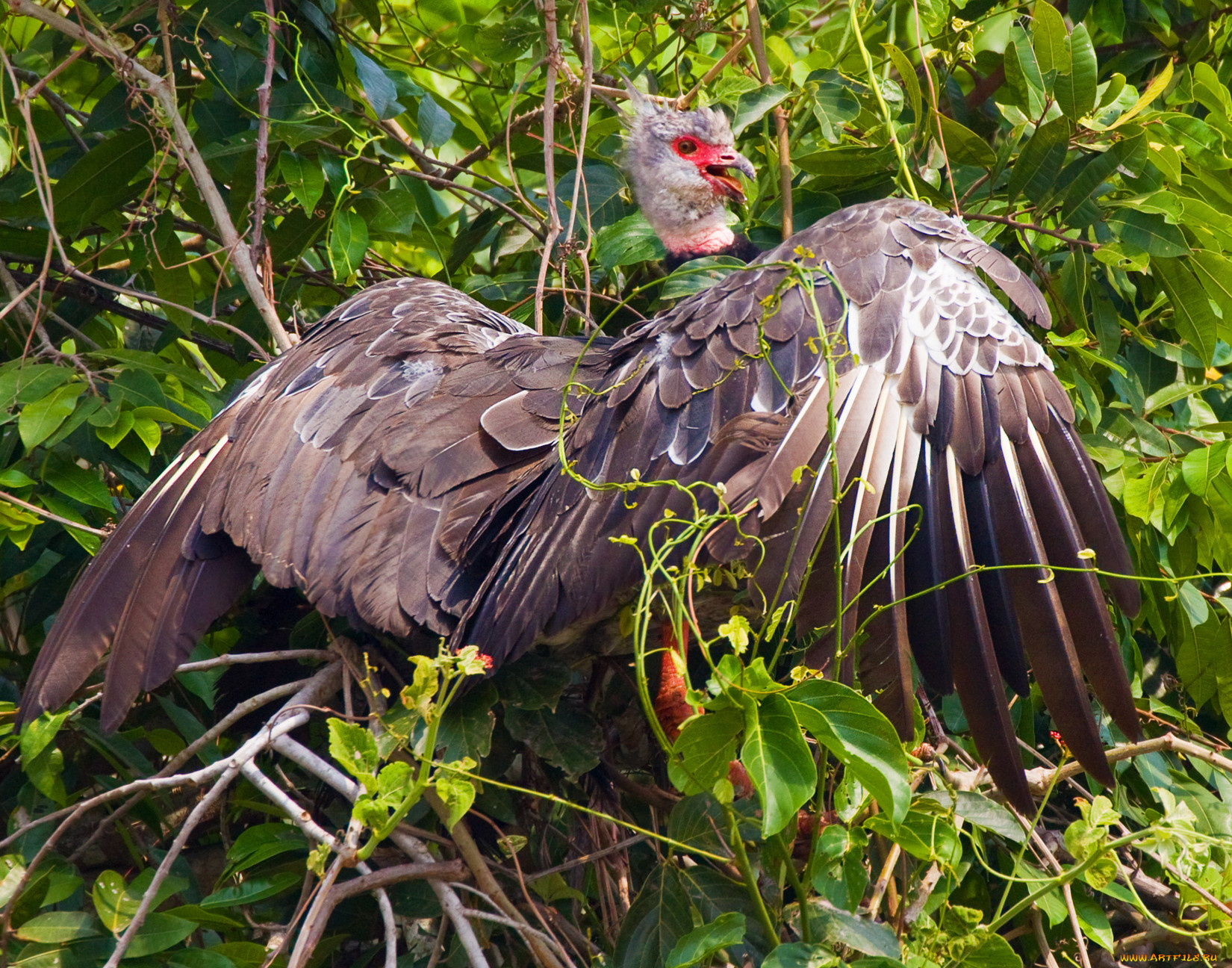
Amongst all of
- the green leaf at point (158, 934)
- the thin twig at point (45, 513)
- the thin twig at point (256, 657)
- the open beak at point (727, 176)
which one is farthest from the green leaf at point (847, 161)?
the green leaf at point (158, 934)

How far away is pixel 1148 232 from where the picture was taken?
7.77 ft

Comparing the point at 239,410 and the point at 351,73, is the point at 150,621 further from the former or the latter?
the point at 351,73

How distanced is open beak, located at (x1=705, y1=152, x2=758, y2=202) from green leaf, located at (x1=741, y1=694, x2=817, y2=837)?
220 cm

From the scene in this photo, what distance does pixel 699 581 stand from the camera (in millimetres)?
1711

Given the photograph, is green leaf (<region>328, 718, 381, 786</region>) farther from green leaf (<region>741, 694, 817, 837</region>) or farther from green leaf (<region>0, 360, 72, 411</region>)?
green leaf (<region>0, 360, 72, 411</region>)

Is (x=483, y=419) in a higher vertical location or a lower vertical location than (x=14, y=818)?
higher

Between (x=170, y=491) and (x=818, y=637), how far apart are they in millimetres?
1440

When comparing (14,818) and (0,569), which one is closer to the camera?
(14,818)

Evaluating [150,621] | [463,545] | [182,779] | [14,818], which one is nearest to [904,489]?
[463,545]

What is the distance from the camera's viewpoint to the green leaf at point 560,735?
2064mm

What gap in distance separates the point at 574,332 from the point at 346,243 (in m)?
0.63

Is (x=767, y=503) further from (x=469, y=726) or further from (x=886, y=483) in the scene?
(x=469, y=726)

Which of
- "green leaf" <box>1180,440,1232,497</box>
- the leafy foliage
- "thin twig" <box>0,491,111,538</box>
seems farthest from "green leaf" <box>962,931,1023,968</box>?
"thin twig" <box>0,491,111,538</box>

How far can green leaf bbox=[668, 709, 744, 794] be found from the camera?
5.04 feet
